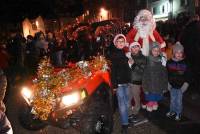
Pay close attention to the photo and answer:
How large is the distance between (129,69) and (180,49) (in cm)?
109

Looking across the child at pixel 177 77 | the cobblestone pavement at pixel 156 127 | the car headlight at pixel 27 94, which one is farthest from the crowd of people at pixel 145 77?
the car headlight at pixel 27 94

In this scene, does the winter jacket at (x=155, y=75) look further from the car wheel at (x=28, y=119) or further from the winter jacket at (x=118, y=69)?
the car wheel at (x=28, y=119)

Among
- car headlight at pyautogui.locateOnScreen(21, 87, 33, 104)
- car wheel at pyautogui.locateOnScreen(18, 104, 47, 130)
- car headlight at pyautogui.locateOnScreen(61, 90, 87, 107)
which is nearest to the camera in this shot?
car headlight at pyautogui.locateOnScreen(61, 90, 87, 107)

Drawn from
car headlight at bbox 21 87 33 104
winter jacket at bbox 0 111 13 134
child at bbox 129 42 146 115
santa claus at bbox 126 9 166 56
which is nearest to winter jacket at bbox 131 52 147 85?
child at bbox 129 42 146 115

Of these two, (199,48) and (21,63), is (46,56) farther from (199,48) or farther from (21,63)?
(21,63)

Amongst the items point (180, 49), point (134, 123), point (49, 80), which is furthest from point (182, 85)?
point (49, 80)

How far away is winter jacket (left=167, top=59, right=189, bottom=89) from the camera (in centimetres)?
727

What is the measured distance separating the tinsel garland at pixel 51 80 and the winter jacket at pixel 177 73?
153 cm

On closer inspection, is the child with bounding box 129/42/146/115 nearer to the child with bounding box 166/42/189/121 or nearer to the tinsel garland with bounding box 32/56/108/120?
the child with bounding box 166/42/189/121

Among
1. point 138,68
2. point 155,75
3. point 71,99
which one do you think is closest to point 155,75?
point 155,75

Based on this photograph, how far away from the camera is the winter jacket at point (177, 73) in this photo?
23.9 ft

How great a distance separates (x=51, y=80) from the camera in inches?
245

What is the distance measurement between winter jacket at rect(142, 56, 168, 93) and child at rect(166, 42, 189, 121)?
0.13 meters

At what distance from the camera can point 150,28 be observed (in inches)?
342
